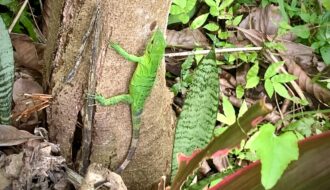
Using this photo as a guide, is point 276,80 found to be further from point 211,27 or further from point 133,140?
point 133,140

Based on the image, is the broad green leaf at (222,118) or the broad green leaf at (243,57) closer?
the broad green leaf at (222,118)

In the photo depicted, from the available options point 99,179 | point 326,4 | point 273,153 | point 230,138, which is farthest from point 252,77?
point 273,153

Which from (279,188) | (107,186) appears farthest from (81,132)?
(279,188)

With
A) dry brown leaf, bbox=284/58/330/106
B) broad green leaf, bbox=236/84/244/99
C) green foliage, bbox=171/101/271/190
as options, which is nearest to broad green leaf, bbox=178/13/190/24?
broad green leaf, bbox=236/84/244/99

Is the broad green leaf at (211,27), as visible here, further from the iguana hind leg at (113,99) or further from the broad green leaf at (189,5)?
the iguana hind leg at (113,99)

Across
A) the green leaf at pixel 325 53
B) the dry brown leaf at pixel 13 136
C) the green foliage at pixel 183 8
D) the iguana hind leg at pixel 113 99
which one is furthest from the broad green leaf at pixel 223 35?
the dry brown leaf at pixel 13 136

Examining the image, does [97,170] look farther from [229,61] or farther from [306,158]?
[229,61]

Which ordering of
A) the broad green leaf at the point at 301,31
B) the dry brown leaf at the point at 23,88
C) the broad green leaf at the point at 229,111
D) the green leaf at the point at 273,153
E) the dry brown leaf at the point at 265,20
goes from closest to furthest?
1. the green leaf at the point at 273,153
2. the dry brown leaf at the point at 23,88
3. the broad green leaf at the point at 229,111
4. the broad green leaf at the point at 301,31
5. the dry brown leaf at the point at 265,20
